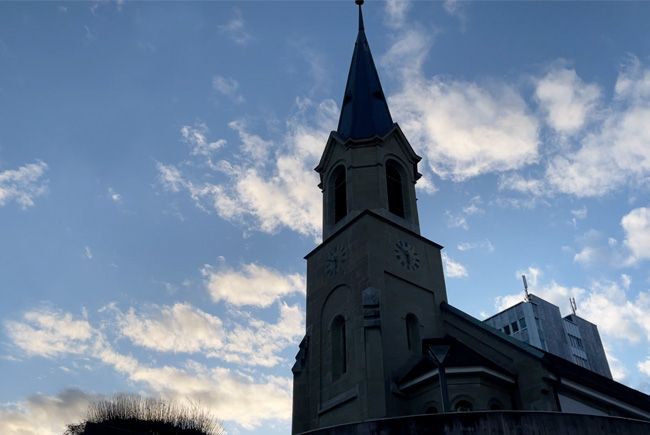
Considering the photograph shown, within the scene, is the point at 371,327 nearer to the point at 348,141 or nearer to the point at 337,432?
the point at 337,432

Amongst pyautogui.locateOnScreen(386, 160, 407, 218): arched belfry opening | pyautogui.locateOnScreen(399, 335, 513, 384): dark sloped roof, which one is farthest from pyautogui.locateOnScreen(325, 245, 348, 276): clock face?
pyautogui.locateOnScreen(399, 335, 513, 384): dark sloped roof

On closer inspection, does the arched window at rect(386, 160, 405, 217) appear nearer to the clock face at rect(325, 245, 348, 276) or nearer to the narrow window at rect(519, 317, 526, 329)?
the clock face at rect(325, 245, 348, 276)

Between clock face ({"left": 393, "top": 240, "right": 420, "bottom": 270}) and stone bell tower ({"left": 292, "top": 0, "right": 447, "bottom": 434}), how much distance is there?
0.06m

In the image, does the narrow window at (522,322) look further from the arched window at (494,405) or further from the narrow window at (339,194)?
the arched window at (494,405)

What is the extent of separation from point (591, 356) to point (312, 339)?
87830 millimetres

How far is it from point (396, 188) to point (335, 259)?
5803 millimetres

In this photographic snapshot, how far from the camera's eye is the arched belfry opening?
30.3m

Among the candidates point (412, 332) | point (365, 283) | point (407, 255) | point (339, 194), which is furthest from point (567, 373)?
point (339, 194)

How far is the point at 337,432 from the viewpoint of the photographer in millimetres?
14406

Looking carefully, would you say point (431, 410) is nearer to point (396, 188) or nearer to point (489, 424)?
point (489, 424)

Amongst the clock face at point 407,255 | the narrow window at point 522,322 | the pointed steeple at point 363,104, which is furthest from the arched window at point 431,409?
the narrow window at point 522,322

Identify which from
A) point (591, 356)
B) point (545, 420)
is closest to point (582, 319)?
point (591, 356)

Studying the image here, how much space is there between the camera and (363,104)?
3459cm

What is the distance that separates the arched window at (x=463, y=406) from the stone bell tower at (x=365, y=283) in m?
2.24
